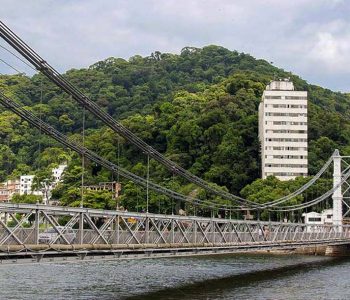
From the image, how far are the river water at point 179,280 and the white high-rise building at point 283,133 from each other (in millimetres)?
35488

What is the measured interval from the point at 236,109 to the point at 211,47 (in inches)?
2817

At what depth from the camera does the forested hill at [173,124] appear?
3211 inches

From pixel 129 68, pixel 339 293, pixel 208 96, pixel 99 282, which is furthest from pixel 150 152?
pixel 129 68

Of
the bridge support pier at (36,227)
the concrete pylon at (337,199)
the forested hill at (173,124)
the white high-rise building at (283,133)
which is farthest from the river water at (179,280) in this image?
the white high-rise building at (283,133)

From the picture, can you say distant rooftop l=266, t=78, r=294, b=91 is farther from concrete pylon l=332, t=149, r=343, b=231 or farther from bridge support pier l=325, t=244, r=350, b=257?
bridge support pier l=325, t=244, r=350, b=257

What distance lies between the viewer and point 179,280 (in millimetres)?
34938

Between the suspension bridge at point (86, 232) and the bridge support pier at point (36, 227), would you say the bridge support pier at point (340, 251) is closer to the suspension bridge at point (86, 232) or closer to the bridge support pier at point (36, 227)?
the suspension bridge at point (86, 232)

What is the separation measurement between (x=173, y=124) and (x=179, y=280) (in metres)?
56.9

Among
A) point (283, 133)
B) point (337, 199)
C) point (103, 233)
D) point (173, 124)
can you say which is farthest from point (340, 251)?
point (103, 233)

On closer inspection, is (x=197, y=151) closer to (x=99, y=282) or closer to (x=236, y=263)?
(x=236, y=263)

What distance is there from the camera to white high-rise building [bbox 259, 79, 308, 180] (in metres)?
85.1

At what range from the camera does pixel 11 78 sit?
419ft

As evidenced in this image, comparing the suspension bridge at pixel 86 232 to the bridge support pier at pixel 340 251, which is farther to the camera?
the bridge support pier at pixel 340 251

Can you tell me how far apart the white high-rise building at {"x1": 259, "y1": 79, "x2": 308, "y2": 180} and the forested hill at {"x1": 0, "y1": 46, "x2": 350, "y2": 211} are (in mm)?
1407
